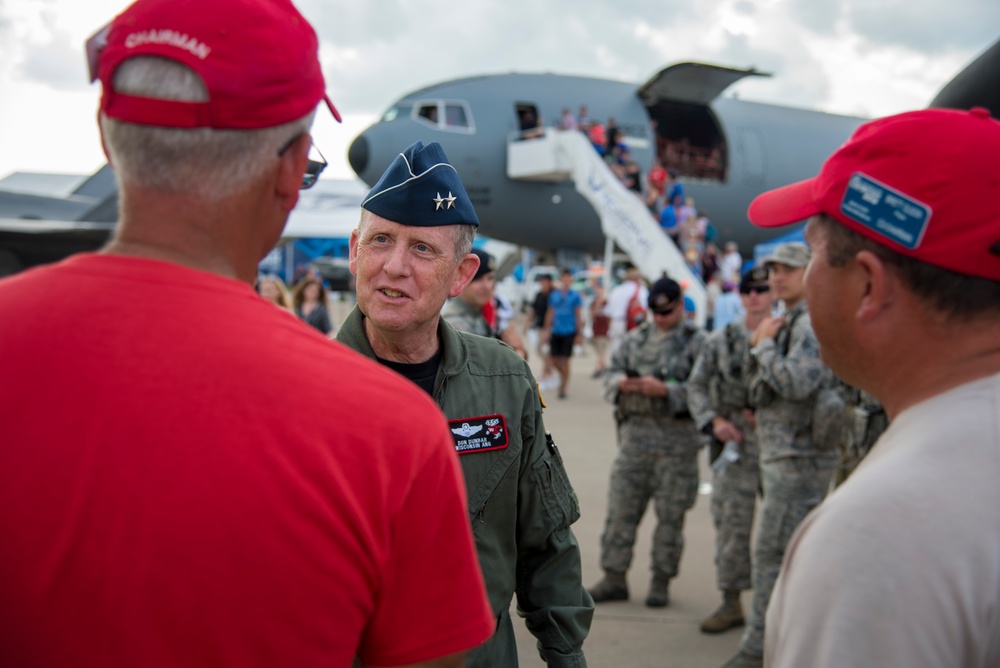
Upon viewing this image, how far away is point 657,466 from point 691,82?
1429 cm

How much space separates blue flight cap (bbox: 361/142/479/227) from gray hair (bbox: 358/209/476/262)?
0.04 meters

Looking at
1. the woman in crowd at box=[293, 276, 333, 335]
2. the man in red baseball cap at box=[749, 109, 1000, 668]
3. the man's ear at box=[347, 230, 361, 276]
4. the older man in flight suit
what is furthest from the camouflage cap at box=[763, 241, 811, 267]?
the woman in crowd at box=[293, 276, 333, 335]

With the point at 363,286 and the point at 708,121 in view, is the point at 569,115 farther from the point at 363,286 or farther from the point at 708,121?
the point at 363,286

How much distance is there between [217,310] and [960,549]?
0.98 meters

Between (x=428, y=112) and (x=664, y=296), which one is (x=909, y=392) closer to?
(x=664, y=296)

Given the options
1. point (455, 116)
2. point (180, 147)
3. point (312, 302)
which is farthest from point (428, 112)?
point (180, 147)

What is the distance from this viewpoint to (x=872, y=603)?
1.07 metres

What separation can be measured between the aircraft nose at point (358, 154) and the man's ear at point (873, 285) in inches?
561

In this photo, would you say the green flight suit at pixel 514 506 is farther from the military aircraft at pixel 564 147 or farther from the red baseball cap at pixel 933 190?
the military aircraft at pixel 564 147

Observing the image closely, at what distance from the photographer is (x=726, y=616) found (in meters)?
5.03

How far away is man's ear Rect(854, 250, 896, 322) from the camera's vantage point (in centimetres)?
134

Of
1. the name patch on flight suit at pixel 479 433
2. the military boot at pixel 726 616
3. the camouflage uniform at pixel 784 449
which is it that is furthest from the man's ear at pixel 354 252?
the military boot at pixel 726 616

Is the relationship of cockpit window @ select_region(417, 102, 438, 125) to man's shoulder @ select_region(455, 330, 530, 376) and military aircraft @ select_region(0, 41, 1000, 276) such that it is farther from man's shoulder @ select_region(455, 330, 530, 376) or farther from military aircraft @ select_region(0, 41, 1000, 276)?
man's shoulder @ select_region(455, 330, 530, 376)

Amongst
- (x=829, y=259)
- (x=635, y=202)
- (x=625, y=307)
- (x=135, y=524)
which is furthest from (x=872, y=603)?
(x=635, y=202)
